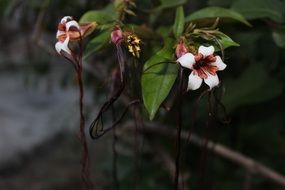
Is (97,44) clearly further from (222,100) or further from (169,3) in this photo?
(222,100)

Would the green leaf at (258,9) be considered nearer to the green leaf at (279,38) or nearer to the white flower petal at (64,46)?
the green leaf at (279,38)

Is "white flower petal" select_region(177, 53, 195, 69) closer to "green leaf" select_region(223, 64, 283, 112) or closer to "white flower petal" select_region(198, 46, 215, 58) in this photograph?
"white flower petal" select_region(198, 46, 215, 58)

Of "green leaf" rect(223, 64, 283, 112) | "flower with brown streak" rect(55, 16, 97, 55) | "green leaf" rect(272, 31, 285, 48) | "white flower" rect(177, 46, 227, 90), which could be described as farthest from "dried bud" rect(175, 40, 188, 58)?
"green leaf" rect(223, 64, 283, 112)

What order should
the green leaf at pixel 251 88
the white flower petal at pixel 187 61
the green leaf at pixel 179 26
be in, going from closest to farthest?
the white flower petal at pixel 187 61
the green leaf at pixel 179 26
the green leaf at pixel 251 88

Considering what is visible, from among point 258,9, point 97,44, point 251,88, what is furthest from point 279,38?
point 251,88

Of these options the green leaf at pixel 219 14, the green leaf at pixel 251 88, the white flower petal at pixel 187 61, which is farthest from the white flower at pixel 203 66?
the green leaf at pixel 251 88

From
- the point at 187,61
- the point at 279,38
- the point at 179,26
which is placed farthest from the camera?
the point at 279,38

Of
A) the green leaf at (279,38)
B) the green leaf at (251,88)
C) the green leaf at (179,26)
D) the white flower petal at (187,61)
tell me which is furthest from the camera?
the green leaf at (251,88)
